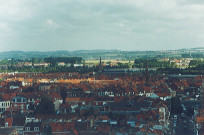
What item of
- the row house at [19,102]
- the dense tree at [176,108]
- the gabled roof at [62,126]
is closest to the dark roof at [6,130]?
the gabled roof at [62,126]

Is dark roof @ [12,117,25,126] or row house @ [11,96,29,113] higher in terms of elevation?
dark roof @ [12,117,25,126]

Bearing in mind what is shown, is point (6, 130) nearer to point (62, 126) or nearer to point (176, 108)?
point (62, 126)

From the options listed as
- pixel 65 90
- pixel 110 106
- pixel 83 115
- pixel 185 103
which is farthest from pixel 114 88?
pixel 83 115

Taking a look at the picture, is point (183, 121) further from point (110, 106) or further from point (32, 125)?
point (32, 125)

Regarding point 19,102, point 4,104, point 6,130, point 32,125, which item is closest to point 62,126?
point 32,125

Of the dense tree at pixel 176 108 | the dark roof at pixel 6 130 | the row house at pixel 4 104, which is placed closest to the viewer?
the dark roof at pixel 6 130

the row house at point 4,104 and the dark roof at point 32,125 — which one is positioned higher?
the dark roof at point 32,125

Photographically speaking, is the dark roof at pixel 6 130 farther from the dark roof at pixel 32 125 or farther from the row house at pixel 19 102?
the row house at pixel 19 102

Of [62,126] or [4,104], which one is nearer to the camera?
[62,126]

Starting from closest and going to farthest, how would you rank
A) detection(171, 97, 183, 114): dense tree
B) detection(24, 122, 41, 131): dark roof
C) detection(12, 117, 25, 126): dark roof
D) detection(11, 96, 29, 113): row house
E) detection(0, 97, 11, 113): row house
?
detection(24, 122, 41, 131): dark roof, detection(12, 117, 25, 126): dark roof, detection(171, 97, 183, 114): dense tree, detection(11, 96, 29, 113): row house, detection(0, 97, 11, 113): row house

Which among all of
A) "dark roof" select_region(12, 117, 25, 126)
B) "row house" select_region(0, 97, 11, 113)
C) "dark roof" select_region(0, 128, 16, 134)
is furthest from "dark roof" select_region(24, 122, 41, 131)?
"row house" select_region(0, 97, 11, 113)

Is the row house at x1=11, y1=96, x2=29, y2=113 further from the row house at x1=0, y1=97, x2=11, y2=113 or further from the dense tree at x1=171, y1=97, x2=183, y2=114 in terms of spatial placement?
the dense tree at x1=171, y1=97, x2=183, y2=114

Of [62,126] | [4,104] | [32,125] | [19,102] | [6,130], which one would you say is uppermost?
[62,126]
